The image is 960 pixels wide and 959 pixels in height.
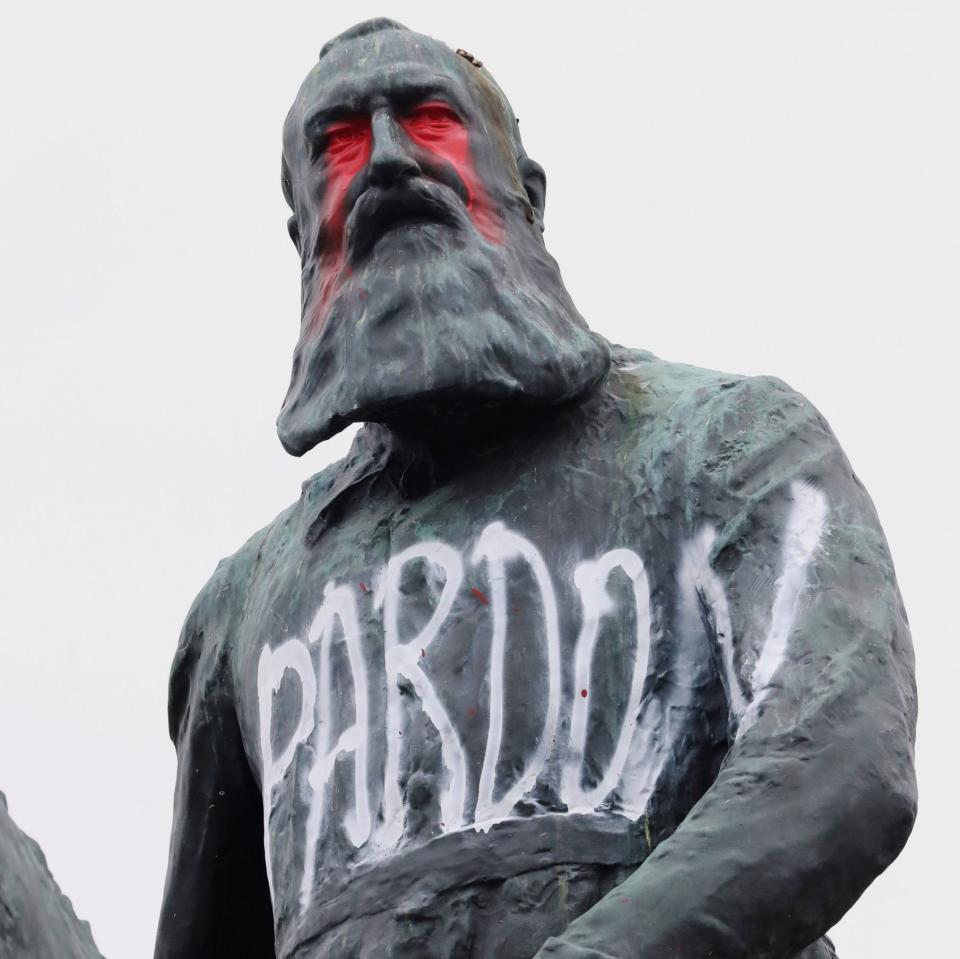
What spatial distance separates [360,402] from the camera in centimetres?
873

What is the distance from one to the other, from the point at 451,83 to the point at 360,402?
3.01 ft

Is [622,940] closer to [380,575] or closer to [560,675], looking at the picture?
[560,675]

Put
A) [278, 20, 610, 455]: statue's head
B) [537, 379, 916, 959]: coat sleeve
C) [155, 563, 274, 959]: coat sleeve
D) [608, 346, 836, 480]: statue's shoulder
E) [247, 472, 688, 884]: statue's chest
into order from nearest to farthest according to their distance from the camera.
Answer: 1. [537, 379, 916, 959]: coat sleeve
2. [247, 472, 688, 884]: statue's chest
3. [608, 346, 836, 480]: statue's shoulder
4. [278, 20, 610, 455]: statue's head
5. [155, 563, 274, 959]: coat sleeve

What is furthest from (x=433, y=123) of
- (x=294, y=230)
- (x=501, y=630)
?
(x=501, y=630)

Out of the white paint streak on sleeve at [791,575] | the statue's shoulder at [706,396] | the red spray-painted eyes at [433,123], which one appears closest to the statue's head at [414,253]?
the red spray-painted eyes at [433,123]

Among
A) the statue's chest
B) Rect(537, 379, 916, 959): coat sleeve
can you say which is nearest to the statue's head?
the statue's chest

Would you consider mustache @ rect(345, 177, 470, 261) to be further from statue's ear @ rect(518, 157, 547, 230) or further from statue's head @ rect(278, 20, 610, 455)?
statue's ear @ rect(518, 157, 547, 230)

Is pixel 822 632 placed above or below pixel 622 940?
above

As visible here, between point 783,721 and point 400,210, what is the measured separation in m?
1.82

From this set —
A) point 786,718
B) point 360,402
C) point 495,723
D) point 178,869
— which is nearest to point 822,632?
point 786,718

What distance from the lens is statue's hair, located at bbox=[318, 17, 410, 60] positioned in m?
9.27

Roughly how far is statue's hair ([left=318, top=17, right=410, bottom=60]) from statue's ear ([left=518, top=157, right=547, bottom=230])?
1.52 feet

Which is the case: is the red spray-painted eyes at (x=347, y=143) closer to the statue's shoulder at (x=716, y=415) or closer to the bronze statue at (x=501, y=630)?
the bronze statue at (x=501, y=630)

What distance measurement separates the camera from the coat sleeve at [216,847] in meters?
9.19
